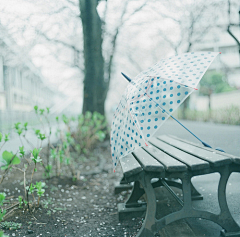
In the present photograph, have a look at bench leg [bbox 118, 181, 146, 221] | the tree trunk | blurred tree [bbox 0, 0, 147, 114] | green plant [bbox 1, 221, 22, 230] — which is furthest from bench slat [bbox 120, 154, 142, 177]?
the tree trunk

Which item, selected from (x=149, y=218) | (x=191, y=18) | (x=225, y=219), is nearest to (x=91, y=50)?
(x=149, y=218)

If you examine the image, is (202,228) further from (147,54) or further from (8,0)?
(147,54)

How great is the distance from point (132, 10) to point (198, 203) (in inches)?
265

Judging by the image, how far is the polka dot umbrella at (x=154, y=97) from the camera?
1796 millimetres

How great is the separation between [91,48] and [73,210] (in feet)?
13.9

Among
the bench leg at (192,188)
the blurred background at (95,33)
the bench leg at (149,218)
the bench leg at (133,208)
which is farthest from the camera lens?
the blurred background at (95,33)

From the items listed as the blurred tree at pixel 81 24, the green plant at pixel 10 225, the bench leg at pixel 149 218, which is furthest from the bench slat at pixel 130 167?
the blurred tree at pixel 81 24

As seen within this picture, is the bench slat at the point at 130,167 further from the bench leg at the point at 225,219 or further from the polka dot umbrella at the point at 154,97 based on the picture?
the bench leg at the point at 225,219

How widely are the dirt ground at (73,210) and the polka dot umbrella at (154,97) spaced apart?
74 centimetres

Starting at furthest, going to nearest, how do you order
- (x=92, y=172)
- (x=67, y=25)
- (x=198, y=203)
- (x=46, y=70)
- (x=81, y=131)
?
(x=46, y=70) < (x=67, y=25) < (x=81, y=131) < (x=92, y=172) < (x=198, y=203)

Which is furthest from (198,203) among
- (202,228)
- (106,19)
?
(106,19)

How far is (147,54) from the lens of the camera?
15359 mm

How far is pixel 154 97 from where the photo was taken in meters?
1.98

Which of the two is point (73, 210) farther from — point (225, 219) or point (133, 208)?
point (225, 219)
